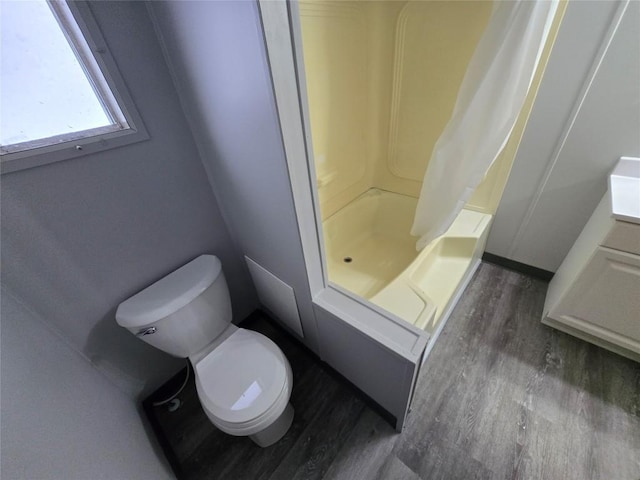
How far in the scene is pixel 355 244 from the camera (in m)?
1.97

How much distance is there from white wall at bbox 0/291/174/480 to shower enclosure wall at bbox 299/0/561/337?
1022 mm

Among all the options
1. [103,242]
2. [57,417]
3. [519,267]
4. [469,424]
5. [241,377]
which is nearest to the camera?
[57,417]

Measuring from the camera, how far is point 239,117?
2.40 ft

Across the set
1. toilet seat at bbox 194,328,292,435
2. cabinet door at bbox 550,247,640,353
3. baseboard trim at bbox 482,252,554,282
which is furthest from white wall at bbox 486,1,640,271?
toilet seat at bbox 194,328,292,435

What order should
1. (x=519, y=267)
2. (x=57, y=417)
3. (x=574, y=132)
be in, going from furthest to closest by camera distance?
(x=519, y=267) < (x=574, y=132) < (x=57, y=417)

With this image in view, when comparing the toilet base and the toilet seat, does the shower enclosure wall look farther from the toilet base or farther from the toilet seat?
the toilet base

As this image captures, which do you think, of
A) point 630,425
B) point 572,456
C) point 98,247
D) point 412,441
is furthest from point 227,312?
point 630,425

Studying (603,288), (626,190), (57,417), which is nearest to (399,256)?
(603,288)

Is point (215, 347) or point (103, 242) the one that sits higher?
point (103, 242)

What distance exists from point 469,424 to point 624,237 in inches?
40.7

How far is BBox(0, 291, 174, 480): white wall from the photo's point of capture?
→ 481 millimetres

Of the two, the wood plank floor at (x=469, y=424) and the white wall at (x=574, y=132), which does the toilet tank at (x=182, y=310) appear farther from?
the white wall at (x=574, y=132)

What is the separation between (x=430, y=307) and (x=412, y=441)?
594 mm

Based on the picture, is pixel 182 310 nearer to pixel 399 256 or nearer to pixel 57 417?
pixel 57 417
